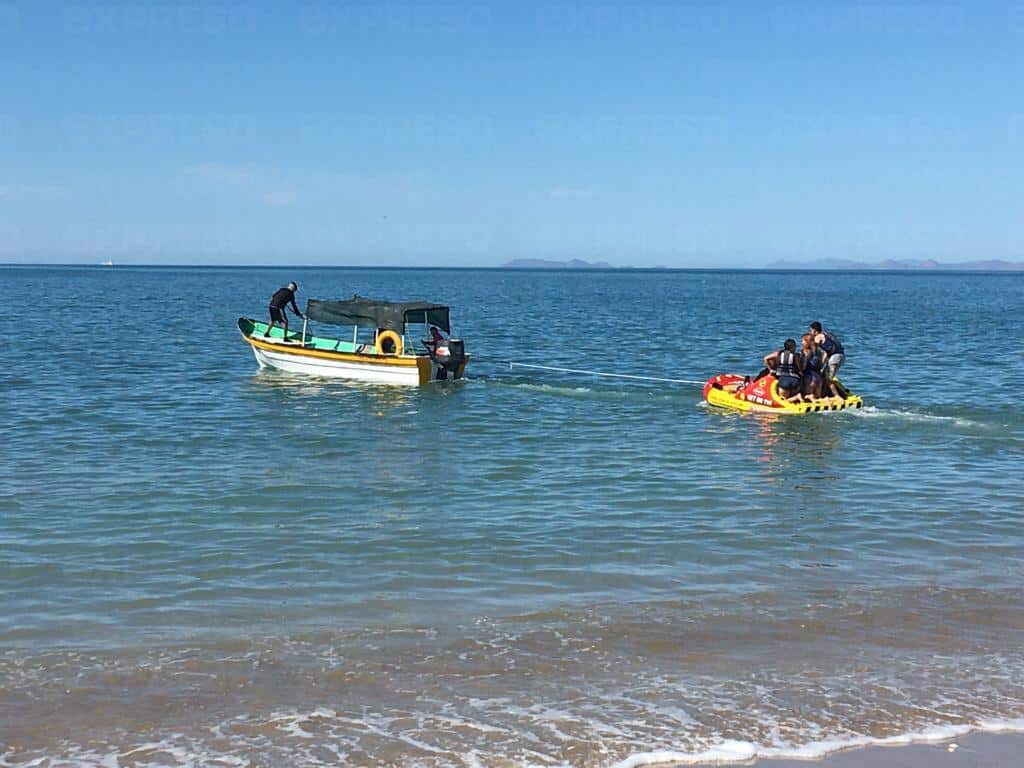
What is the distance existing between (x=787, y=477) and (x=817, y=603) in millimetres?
6516

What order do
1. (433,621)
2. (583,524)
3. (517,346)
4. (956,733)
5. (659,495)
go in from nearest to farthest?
1. (956,733)
2. (433,621)
3. (583,524)
4. (659,495)
5. (517,346)

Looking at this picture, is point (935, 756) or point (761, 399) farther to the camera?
point (761, 399)

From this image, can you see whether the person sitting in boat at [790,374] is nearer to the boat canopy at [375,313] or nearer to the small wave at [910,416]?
the small wave at [910,416]

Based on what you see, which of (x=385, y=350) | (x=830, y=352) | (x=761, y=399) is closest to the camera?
(x=761, y=399)

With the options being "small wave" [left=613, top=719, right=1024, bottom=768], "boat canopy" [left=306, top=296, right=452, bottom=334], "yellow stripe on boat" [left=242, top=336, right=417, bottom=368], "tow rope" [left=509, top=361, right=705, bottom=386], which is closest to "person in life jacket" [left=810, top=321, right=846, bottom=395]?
"tow rope" [left=509, top=361, right=705, bottom=386]

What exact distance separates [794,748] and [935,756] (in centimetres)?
86

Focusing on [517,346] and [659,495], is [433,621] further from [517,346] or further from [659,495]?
[517,346]

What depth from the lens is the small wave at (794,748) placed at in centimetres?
700

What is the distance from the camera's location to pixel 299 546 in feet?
40.0

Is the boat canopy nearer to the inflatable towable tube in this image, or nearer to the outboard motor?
the outboard motor

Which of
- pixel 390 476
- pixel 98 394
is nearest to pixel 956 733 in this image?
pixel 390 476

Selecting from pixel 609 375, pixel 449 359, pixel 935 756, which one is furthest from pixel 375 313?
pixel 935 756

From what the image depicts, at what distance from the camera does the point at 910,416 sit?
22.4 m

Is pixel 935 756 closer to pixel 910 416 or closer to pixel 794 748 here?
pixel 794 748
